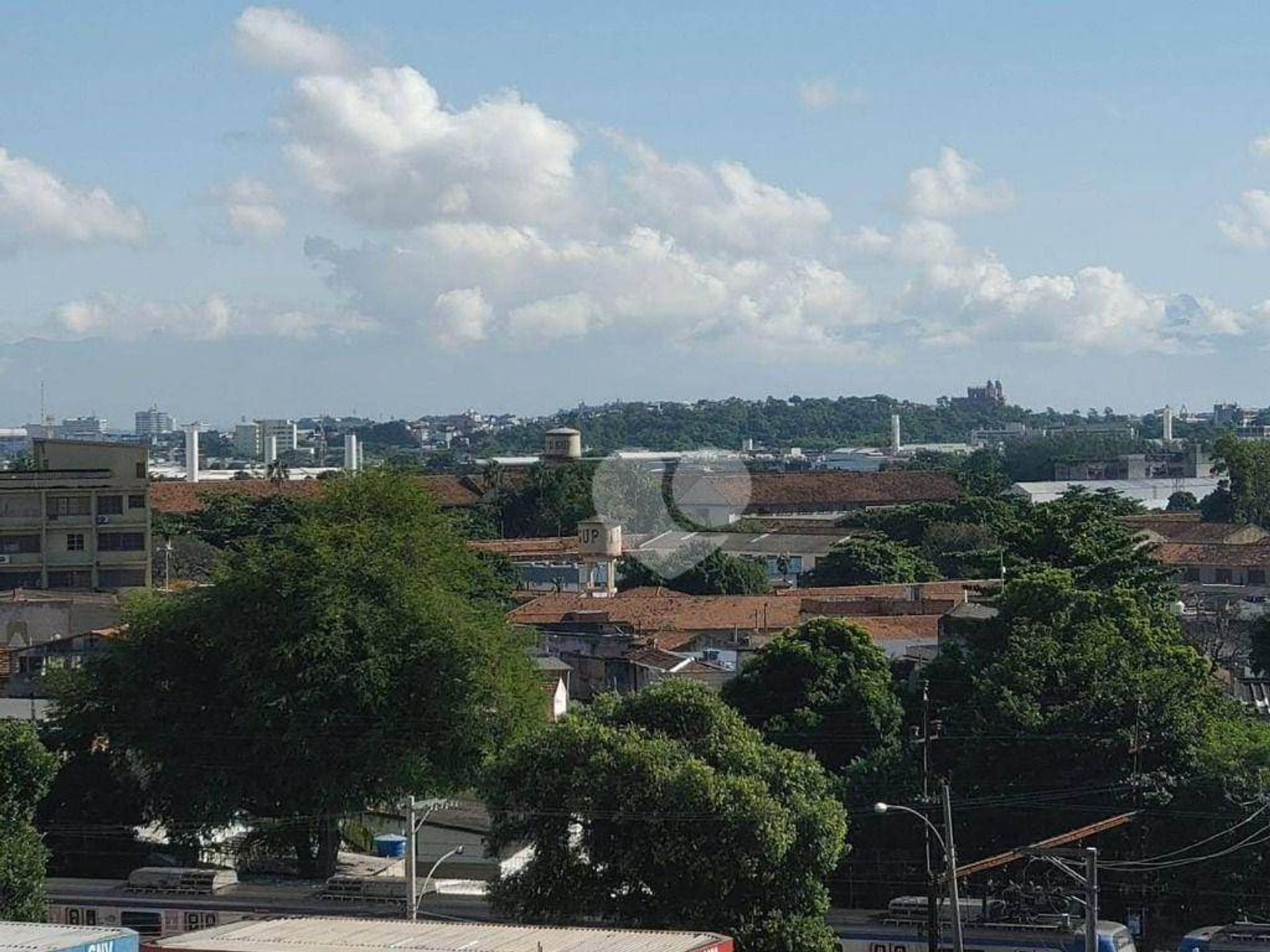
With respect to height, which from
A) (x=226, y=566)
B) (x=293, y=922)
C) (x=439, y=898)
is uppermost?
(x=226, y=566)

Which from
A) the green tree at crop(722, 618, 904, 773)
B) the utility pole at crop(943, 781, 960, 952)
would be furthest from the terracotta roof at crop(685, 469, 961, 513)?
the utility pole at crop(943, 781, 960, 952)

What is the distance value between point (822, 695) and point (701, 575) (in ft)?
99.9

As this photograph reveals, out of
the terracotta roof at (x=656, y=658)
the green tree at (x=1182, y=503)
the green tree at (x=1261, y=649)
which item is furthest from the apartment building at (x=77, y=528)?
the green tree at (x=1182, y=503)

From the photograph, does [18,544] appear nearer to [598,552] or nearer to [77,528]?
[77,528]

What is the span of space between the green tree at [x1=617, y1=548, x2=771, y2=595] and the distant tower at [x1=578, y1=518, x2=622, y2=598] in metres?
0.66

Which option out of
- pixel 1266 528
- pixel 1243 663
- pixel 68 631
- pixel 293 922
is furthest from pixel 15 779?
pixel 1266 528

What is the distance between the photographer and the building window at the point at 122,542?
53031 millimetres

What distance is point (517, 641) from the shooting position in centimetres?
3069

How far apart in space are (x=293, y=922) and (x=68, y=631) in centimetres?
2926

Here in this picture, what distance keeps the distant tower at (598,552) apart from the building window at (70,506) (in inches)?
642

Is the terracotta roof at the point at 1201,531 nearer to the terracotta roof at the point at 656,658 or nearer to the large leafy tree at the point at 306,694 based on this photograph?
the terracotta roof at the point at 656,658

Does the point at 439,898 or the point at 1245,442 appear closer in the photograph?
the point at 439,898

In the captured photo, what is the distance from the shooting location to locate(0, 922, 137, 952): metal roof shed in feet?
49.6

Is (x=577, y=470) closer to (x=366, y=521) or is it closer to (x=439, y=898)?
(x=366, y=521)
